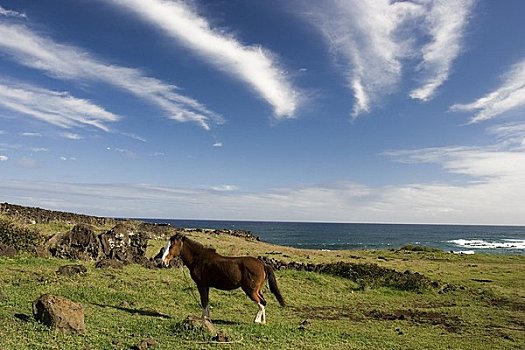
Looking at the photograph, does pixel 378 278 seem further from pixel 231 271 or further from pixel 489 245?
pixel 489 245

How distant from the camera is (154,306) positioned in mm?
15336

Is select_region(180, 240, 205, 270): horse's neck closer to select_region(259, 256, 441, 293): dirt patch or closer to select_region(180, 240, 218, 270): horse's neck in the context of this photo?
select_region(180, 240, 218, 270): horse's neck

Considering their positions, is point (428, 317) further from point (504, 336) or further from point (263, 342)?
point (263, 342)

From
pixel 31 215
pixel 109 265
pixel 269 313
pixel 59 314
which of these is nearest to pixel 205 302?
pixel 269 313

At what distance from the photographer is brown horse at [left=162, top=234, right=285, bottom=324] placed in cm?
1327

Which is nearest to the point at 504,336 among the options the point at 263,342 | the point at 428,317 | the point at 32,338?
the point at 428,317

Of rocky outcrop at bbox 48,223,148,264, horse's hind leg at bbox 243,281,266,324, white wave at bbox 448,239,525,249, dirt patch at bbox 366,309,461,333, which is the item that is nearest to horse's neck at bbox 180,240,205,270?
horse's hind leg at bbox 243,281,266,324

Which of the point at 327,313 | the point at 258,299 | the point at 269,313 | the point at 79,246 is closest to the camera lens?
the point at 258,299

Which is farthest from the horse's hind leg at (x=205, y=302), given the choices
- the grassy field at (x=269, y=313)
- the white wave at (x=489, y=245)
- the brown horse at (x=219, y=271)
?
the white wave at (x=489, y=245)

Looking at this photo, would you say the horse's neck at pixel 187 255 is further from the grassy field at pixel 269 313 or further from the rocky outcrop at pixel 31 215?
the rocky outcrop at pixel 31 215

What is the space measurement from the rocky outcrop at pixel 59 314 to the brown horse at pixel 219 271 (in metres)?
3.24

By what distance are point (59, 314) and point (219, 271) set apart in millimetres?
4551

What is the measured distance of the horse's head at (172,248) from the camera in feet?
44.3

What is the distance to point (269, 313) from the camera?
52.5 ft
